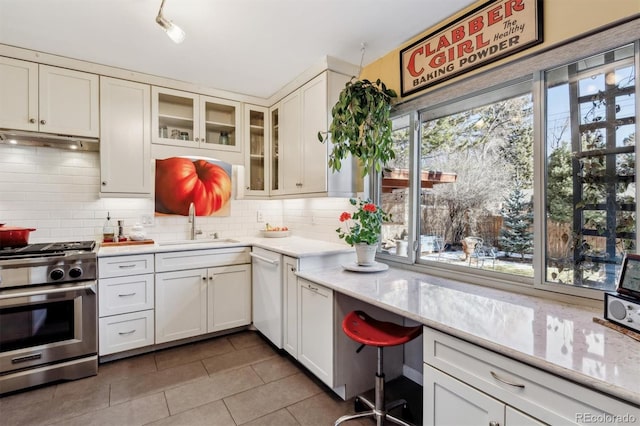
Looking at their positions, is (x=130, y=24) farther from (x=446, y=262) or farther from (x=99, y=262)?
(x=446, y=262)

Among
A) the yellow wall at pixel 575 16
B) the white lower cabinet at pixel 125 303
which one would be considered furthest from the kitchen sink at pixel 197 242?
the yellow wall at pixel 575 16

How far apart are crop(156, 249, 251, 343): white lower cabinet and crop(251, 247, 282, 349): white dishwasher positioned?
13cm

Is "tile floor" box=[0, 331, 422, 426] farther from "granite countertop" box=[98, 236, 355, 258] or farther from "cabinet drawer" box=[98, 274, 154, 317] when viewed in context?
"granite countertop" box=[98, 236, 355, 258]

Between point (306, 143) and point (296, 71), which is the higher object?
point (296, 71)

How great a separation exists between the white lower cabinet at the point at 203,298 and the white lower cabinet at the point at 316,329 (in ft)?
3.17

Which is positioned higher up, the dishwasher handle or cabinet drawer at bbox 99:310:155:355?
the dishwasher handle

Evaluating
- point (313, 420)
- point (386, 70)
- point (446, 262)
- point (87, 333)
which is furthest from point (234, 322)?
point (386, 70)

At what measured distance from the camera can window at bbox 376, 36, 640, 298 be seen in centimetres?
150

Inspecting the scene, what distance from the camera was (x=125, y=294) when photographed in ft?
8.71

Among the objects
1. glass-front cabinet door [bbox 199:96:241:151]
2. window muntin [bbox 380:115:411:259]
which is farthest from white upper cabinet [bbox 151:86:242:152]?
window muntin [bbox 380:115:411:259]

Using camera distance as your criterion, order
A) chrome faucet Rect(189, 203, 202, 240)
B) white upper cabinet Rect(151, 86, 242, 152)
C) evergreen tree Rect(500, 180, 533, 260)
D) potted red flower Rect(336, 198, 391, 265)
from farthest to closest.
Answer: chrome faucet Rect(189, 203, 202, 240) → white upper cabinet Rect(151, 86, 242, 152) → potted red flower Rect(336, 198, 391, 265) → evergreen tree Rect(500, 180, 533, 260)

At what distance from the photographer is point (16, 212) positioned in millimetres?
2764

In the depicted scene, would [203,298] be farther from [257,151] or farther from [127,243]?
[257,151]

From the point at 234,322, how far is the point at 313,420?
57.6 inches
